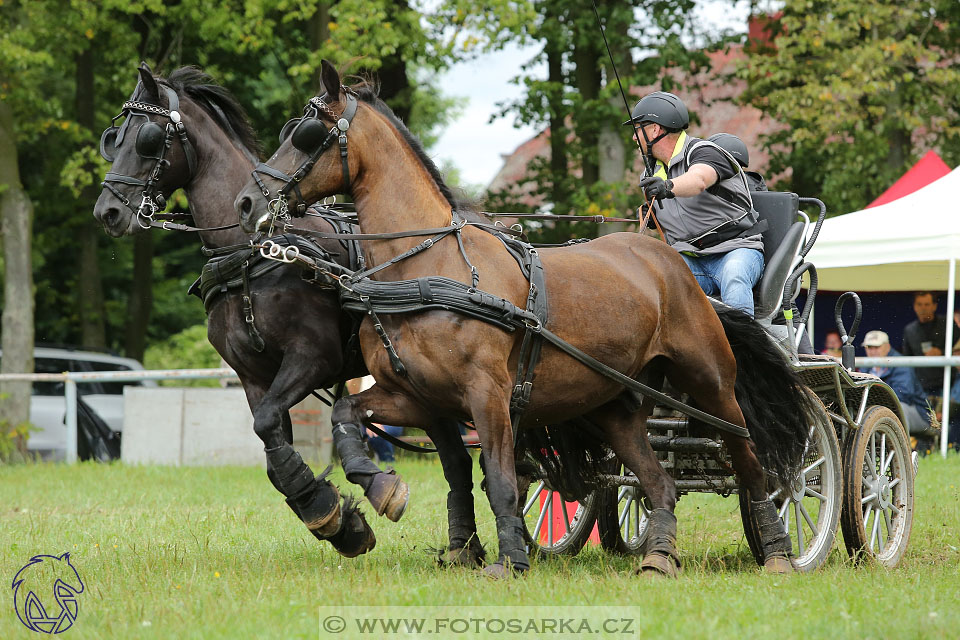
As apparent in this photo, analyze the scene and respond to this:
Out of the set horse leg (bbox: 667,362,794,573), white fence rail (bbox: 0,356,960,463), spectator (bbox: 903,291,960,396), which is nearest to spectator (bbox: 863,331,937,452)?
white fence rail (bbox: 0,356,960,463)

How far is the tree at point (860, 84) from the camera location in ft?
46.4

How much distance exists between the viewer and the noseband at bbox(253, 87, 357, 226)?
194 inches

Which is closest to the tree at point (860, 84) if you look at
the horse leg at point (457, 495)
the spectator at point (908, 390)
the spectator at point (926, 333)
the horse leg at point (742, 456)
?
the spectator at point (926, 333)

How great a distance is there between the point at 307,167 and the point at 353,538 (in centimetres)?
188

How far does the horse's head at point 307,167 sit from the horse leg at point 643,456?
1815 millimetres

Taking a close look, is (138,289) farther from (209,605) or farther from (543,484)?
(209,605)

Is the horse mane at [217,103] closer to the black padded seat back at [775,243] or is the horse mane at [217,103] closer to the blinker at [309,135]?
the blinker at [309,135]

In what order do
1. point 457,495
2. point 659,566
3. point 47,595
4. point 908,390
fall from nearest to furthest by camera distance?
point 47,595 → point 659,566 → point 457,495 → point 908,390

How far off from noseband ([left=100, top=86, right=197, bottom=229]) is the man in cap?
243 centimetres

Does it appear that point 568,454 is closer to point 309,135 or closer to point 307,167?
point 307,167

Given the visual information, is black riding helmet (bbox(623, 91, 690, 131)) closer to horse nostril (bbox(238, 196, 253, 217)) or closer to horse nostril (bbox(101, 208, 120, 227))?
horse nostril (bbox(238, 196, 253, 217))

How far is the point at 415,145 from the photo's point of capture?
5.30m

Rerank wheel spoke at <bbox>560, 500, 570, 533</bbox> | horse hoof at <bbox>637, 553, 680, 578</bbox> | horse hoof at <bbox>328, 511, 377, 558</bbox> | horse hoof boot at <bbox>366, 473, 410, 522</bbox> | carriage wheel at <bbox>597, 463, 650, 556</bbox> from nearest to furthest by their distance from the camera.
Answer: horse hoof boot at <bbox>366, 473, 410, 522</bbox> < horse hoof at <bbox>637, 553, 680, 578</bbox> < horse hoof at <bbox>328, 511, 377, 558</bbox> < carriage wheel at <bbox>597, 463, 650, 556</bbox> < wheel spoke at <bbox>560, 500, 570, 533</bbox>

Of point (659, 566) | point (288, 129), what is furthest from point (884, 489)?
point (288, 129)
